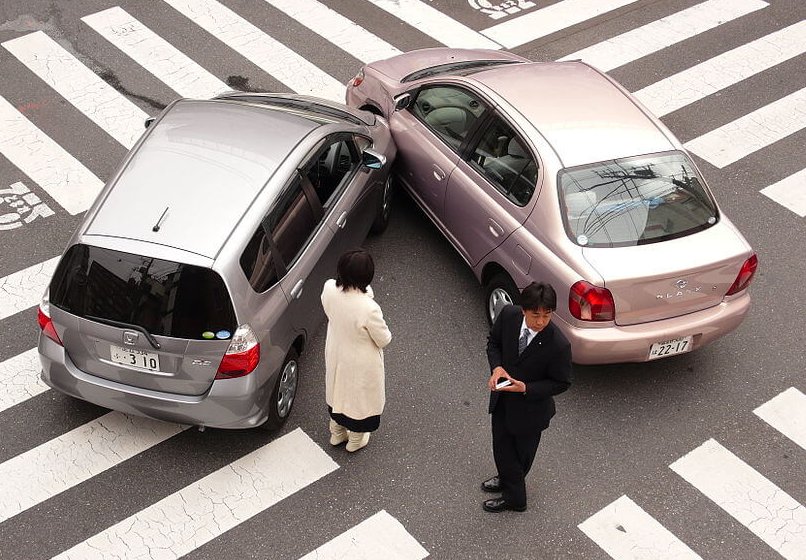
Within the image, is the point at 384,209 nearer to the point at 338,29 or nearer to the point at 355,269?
the point at 355,269

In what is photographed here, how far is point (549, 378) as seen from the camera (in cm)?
562

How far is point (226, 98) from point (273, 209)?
2.13 meters

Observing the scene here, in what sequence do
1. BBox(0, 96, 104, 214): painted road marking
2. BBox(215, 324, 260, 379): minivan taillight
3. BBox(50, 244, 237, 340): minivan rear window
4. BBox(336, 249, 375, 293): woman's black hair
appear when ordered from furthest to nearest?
BBox(0, 96, 104, 214): painted road marking
BBox(215, 324, 260, 379): minivan taillight
BBox(50, 244, 237, 340): minivan rear window
BBox(336, 249, 375, 293): woman's black hair

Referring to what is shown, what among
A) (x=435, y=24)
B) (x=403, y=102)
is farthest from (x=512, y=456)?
(x=435, y=24)

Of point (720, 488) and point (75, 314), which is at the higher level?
point (75, 314)

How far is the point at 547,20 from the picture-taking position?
40.2 ft

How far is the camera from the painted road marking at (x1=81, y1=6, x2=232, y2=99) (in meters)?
10.7

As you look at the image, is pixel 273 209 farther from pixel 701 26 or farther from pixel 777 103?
pixel 701 26

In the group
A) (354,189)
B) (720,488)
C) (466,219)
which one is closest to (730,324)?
(720,488)

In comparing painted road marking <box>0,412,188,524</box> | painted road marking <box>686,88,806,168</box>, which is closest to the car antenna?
painted road marking <box>0,412,188,524</box>

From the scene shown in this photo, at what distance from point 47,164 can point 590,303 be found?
554cm

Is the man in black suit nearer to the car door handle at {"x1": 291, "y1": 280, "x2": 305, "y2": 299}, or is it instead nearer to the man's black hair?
the man's black hair

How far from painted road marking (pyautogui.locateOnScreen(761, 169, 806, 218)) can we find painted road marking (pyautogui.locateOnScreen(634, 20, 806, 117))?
160cm

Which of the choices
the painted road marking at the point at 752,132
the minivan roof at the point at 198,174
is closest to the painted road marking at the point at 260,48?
the minivan roof at the point at 198,174
